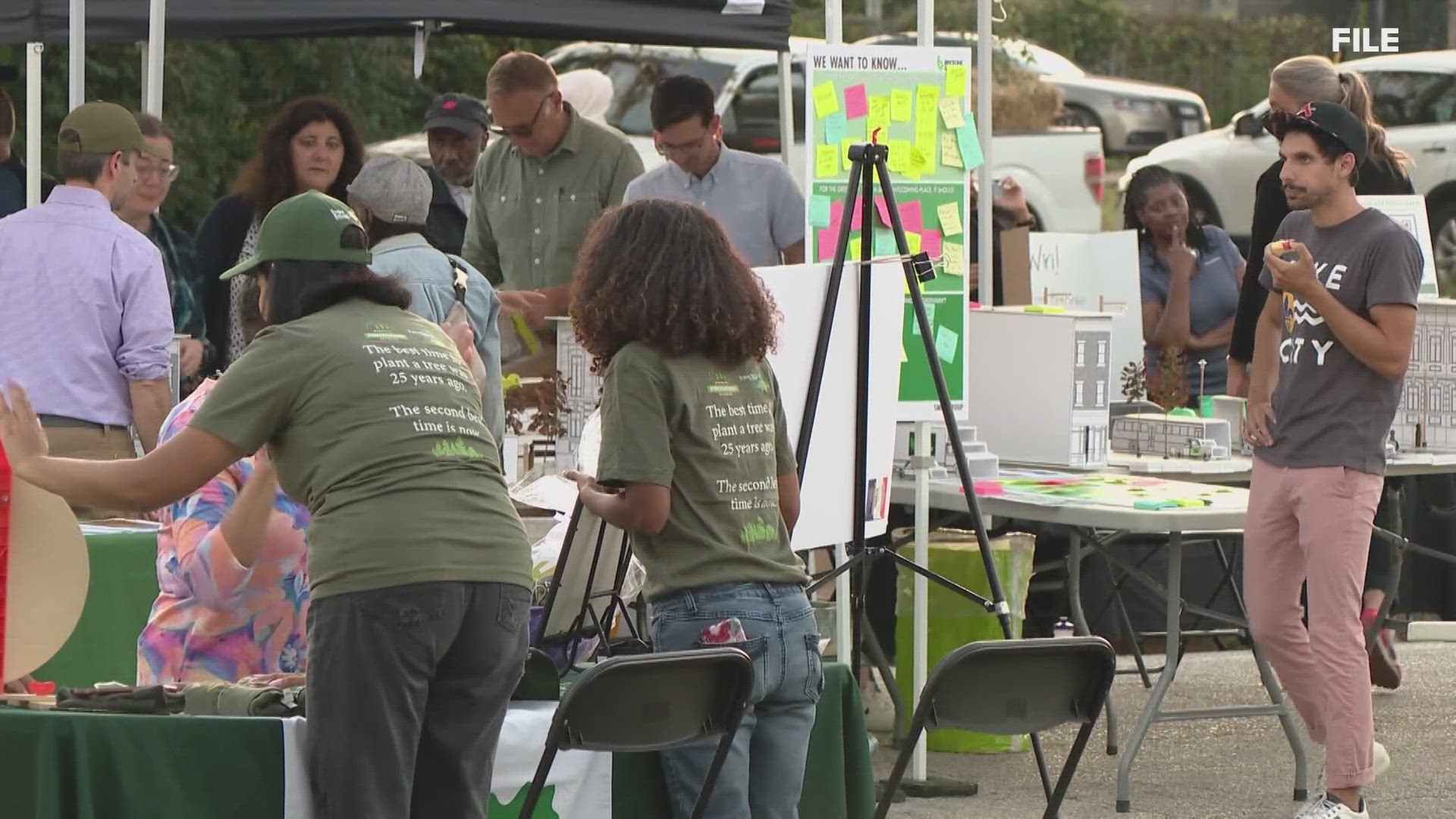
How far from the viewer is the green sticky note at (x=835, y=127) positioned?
531 cm

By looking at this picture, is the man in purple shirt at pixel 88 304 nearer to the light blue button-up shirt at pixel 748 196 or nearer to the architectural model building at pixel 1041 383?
the light blue button-up shirt at pixel 748 196

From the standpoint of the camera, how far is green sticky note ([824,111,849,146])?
17.4ft

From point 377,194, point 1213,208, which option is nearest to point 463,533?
point 377,194

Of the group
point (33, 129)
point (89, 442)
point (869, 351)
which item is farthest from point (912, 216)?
point (33, 129)

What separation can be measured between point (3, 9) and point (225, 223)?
4.45 ft

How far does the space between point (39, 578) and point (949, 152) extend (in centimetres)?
278

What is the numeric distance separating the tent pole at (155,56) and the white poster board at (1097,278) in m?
3.34

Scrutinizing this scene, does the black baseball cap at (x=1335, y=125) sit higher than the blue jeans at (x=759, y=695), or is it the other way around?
the black baseball cap at (x=1335, y=125)

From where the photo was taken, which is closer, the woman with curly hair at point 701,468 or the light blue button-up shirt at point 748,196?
the woman with curly hair at point 701,468

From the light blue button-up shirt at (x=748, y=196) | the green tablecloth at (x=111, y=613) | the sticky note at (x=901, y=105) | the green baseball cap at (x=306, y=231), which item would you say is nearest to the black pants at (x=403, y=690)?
the green baseball cap at (x=306, y=231)

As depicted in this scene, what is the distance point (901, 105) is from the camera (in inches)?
212

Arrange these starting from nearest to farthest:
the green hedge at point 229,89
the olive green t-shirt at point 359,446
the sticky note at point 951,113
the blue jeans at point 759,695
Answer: the olive green t-shirt at point 359,446, the blue jeans at point 759,695, the sticky note at point 951,113, the green hedge at point 229,89

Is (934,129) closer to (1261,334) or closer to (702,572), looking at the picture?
(1261,334)

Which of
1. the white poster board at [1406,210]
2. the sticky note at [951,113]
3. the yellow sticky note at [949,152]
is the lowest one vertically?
the white poster board at [1406,210]
